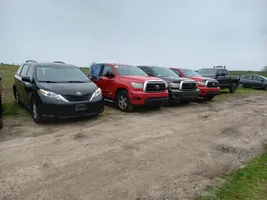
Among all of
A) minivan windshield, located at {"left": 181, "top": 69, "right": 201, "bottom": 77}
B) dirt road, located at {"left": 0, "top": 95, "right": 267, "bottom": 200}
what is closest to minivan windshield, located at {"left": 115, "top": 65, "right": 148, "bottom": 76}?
dirt road, located at {"left": 0, "top": 95, "right": 267, "bottom": 200}

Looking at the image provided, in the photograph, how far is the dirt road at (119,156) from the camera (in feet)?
9.16

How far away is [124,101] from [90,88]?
1749 millimetres

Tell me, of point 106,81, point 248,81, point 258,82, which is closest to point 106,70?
point 106,81

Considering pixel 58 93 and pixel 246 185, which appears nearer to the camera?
pixel 246 185

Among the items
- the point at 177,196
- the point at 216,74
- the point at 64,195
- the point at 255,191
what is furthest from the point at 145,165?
the point at 216,74

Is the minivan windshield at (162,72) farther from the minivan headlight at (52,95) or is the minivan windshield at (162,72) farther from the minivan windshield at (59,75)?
the minivan headlight at (52,95)

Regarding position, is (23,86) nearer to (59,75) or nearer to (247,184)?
(59,75)

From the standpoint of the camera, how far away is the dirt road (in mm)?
2791

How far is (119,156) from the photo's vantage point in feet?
12.5

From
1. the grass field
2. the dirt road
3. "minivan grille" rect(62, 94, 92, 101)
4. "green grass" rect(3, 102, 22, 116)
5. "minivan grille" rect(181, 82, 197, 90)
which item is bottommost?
"green grass" rect(3, 102, 22, 116)

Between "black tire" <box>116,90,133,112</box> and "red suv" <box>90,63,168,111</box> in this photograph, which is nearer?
"red suv" <box>90,63,168,111</box>

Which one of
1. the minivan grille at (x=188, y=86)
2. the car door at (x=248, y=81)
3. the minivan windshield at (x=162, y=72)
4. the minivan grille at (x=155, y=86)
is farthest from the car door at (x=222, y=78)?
the minivan grille at (x=155, y=86)

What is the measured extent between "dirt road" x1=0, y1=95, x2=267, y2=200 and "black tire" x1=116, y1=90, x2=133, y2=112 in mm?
1081

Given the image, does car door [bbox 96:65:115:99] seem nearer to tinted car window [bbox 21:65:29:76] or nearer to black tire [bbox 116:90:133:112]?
black tire [bbox 116:90:133:112]
